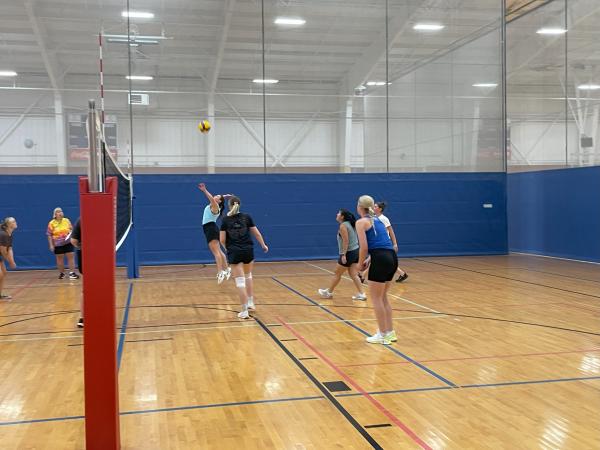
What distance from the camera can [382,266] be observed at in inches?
272

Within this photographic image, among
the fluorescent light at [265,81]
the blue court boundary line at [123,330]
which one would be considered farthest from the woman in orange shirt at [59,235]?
the fluorescent light at [265,81]

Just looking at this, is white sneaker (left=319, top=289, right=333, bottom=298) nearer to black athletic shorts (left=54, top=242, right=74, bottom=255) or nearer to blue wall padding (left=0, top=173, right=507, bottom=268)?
black athletic shorts (left=54, top=242, right=74, bottom=255)

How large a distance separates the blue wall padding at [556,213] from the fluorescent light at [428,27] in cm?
501

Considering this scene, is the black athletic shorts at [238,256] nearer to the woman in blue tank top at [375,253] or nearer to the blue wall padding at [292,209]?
the woman in blue tank top at [375,253]

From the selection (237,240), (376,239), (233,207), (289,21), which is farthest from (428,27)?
(376,239)

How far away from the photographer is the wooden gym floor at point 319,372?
14.9ft

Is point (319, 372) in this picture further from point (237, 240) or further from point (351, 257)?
point (351, 257)

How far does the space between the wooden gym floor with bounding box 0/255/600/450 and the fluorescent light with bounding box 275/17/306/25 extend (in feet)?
32.6

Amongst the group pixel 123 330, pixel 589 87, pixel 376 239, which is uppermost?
pixel 589 87

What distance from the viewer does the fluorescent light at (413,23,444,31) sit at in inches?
762

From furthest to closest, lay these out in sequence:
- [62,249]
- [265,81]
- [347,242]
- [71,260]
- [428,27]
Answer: [428,27] → [265,81] → [71,260] → [62,249] → [347,242]

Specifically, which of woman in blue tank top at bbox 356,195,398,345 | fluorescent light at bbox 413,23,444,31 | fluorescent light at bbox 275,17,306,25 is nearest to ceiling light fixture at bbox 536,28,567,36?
fluorescent light at bbox 413,23,444,31

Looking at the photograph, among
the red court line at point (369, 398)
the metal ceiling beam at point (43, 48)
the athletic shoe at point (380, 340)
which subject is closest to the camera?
the red court line at point (369, 398)

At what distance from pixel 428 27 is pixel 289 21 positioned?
4.30 m
